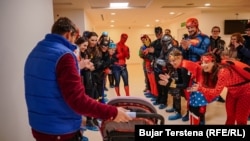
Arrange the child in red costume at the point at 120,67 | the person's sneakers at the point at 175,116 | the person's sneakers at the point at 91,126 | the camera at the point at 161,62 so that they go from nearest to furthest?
the person's sneakers at the point at 91,126
the person's sneakers at the point at 175,116
the camera at the point at 161,62
the child in red costume at the point at 120,67

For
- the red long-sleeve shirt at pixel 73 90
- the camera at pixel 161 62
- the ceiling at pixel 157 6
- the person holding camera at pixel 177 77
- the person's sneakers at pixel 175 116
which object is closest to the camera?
the red long-sleeve shirt at pixel 73 90

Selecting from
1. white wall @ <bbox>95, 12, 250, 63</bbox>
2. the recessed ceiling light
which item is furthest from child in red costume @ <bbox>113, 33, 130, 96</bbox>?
white wall @ <bbox>95, 12, 250, 63</bbox>

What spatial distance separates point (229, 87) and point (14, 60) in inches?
95.5

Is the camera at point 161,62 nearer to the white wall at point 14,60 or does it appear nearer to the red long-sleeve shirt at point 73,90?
the white wall at point 14,60

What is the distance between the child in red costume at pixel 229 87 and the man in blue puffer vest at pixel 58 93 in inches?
73.4

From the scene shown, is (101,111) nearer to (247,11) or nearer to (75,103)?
(75,103)

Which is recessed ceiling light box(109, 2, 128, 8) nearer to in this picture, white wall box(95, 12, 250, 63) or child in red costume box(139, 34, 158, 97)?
child in red costume box(139, 34, 158, 97)

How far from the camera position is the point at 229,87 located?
9.87ft

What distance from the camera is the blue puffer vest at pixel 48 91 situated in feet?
4.32

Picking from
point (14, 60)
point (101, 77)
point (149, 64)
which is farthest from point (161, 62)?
point (14, 60)

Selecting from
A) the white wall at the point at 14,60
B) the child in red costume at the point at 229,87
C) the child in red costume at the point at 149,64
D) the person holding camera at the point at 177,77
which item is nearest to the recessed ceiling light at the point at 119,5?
the child in red costume at the point at 149,64

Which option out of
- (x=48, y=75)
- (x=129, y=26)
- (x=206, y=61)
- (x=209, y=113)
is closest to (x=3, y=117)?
(x=48, y=75)

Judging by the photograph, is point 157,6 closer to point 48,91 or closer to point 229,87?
point 229,87

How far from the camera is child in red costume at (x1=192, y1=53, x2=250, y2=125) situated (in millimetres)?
2932
